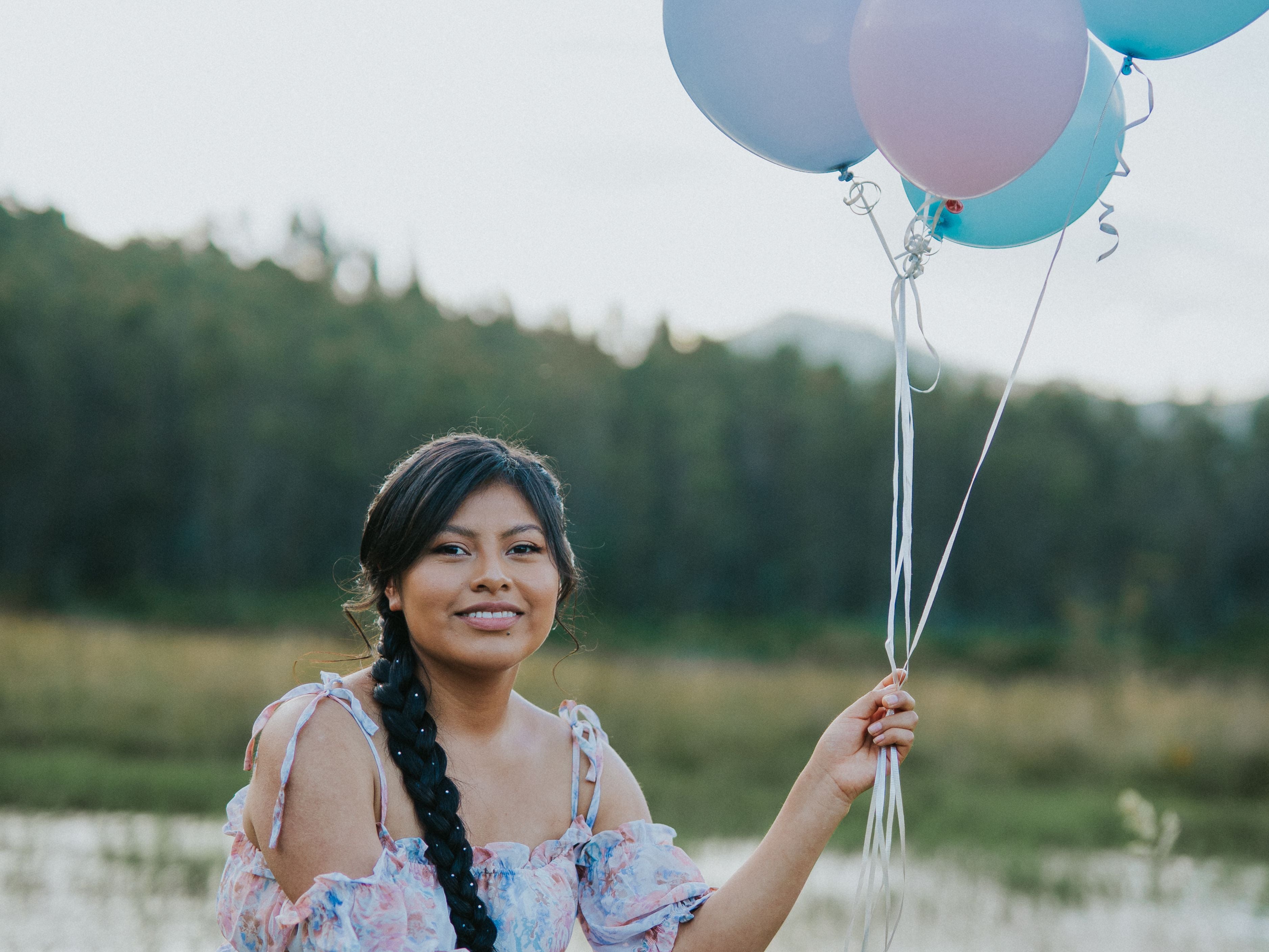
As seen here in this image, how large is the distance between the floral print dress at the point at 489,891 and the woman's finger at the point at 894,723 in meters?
0.40

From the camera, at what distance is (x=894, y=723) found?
183 cm

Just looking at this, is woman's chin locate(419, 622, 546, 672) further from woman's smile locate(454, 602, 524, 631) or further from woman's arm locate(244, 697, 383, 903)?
woman's arm locate(244, 697, 383, 903)

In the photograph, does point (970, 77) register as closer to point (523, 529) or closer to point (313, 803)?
point (523, 529)

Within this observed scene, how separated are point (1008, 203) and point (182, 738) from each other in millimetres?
8295

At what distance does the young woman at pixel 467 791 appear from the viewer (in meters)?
1.67

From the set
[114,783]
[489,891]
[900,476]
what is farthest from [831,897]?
[114,783]

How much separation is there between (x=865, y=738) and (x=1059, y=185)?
1098 millimetres

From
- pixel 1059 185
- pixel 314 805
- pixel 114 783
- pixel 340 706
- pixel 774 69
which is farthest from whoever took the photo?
pixel 114 783

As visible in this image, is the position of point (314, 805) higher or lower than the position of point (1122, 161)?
lower

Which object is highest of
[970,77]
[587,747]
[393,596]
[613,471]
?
[613,471]

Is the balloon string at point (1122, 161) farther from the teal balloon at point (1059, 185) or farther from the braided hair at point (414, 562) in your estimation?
the braided hair at point (414, 562)

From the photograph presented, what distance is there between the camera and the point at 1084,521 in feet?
67.8

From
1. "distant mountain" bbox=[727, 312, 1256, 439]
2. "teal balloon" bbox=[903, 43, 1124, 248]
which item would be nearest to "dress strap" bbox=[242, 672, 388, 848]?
"teal balloon" bbox=[903, 43, 1124, 248]

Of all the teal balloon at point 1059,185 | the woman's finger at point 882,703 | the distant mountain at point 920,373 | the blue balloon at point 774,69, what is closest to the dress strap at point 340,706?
the woman's finger at point 882,703
